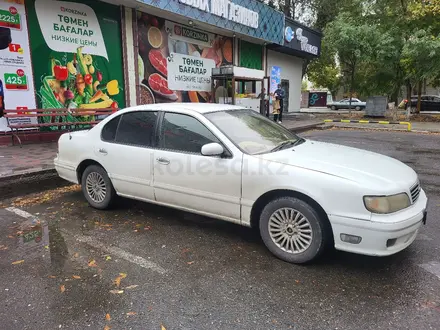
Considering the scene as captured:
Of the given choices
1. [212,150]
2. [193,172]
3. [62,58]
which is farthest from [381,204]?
[62,58]

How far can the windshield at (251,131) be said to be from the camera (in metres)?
3.92

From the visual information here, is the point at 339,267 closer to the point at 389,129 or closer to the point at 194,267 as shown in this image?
the point at 194,267

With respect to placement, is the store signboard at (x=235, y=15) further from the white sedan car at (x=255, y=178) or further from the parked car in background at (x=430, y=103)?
the parked car in background at (x=430, y=103)

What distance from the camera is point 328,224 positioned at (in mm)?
3262

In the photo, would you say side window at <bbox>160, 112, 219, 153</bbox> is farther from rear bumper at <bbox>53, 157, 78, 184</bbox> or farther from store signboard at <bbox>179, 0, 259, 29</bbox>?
store signboard at <bbox>179, 0, 259, 29</bbox>

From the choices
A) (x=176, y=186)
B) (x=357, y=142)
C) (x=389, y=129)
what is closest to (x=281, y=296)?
Answer: (x=176, y=186)

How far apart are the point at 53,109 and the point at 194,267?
27.0 feet

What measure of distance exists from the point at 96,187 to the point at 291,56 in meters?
20.6

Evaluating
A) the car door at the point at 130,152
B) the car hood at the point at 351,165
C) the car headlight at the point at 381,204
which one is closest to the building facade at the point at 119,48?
the car door at the point at 130,152

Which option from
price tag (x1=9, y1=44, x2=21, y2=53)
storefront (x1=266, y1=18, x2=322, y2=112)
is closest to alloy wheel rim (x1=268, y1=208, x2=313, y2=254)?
price tag (x1=9, y1=44, x2=21, y2=53)

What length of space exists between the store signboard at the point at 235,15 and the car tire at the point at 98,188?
808 centimetres

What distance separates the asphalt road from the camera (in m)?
2.64

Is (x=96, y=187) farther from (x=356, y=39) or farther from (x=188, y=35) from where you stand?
(x=356, y=39)

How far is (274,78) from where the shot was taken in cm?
2141
